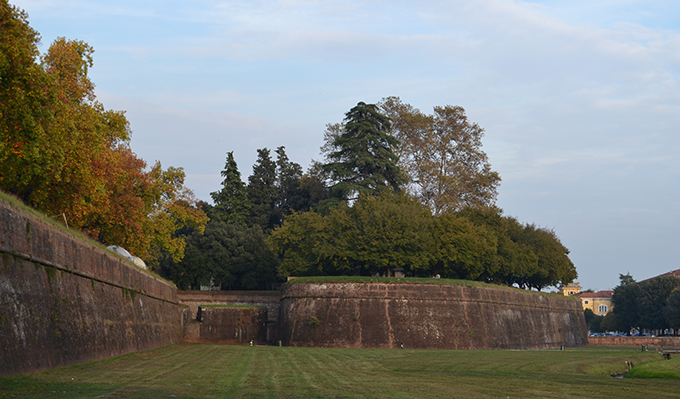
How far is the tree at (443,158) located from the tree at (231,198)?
78.9 feet

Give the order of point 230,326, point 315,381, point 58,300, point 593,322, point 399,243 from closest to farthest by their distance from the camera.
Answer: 1. point 315,381
2. point 58,300
3. point 399,243
4. point 230,326
5. point 593,322

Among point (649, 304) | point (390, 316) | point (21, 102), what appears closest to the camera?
point (21, 102)

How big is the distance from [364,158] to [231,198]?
2748 cm

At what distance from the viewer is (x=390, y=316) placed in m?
45.3

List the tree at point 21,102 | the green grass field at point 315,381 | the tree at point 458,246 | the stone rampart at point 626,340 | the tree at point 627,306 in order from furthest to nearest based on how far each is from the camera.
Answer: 1. the tree at point 627,306
2. the stone rampart at point 626,340
3. the tree at point 458,246
4. the tree at point 21,102
5. the green grass field at point 315,381

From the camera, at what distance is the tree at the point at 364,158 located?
6262 centimetres

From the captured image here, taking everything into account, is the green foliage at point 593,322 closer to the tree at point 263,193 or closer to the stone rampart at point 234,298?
the tree at point 263,193

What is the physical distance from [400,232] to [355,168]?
1481 cm

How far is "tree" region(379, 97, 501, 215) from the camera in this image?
6712 cm

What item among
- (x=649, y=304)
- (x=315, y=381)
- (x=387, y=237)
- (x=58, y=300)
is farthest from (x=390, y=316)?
(x=649, y=304)

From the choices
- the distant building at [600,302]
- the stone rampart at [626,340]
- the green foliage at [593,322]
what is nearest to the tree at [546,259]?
the stone rampart at [626,340]

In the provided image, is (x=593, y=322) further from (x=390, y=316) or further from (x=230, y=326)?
(x=230, y=326)

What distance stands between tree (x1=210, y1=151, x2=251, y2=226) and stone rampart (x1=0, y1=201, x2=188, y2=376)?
5016 cm

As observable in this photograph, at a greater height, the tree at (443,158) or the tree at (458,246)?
the tree at (443,158)
